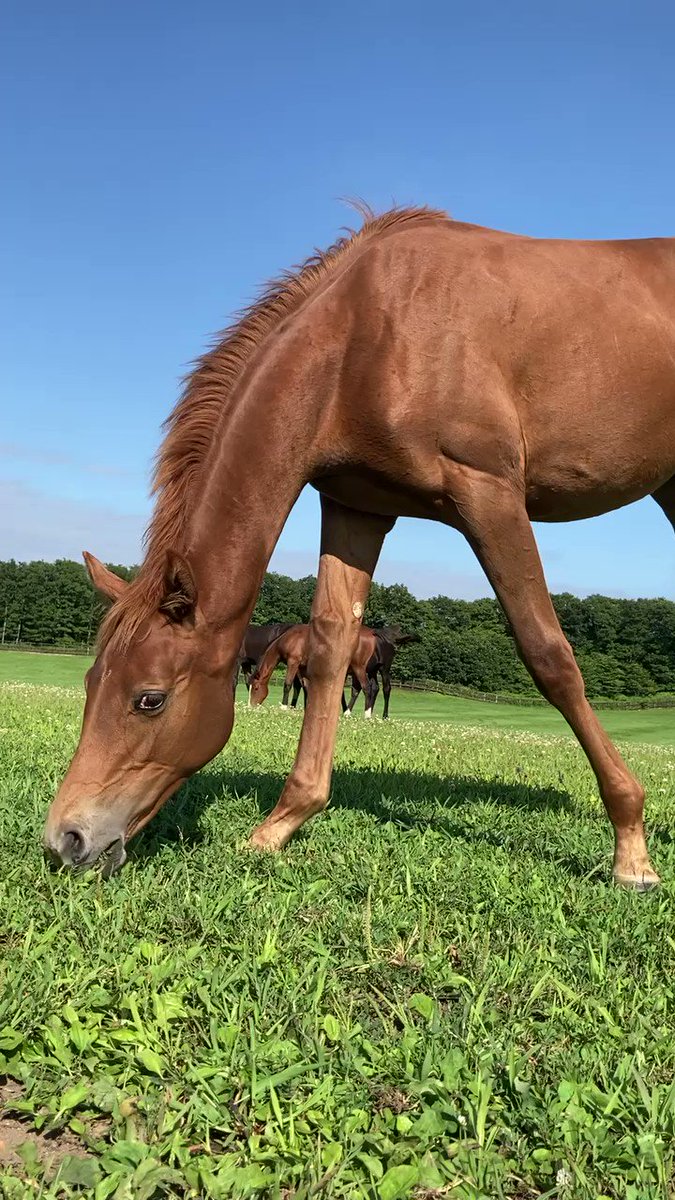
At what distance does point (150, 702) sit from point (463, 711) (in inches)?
1080

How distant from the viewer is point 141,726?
3301 mm

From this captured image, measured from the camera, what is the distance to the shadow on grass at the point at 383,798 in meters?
4.02

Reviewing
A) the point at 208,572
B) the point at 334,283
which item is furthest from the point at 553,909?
the point at 334,283

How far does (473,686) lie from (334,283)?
136 feet

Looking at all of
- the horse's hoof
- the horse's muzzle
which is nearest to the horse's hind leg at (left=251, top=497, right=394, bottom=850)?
the horse's muzzle

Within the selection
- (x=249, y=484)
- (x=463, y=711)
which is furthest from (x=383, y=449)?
(x=463, y=711)

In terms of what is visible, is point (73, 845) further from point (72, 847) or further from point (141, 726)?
point (141, 726)

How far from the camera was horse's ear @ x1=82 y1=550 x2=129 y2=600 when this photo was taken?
355 cm

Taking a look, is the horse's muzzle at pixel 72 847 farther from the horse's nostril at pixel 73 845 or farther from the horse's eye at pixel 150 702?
the horse's eye at pixel 150 702

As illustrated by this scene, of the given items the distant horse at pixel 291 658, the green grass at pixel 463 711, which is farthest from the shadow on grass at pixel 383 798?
the green grass at pixel 463 711

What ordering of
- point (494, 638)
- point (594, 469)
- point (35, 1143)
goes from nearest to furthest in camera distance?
1. point (35, 1143)
2. point (594, 469)
3. point (494, 638)

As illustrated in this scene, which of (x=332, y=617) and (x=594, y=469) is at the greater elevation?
(x=594, y=469)

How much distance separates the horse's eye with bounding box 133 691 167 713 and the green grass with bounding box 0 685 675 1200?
64 centimetres

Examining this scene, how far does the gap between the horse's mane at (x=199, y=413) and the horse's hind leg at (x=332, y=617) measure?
0.93 meters
